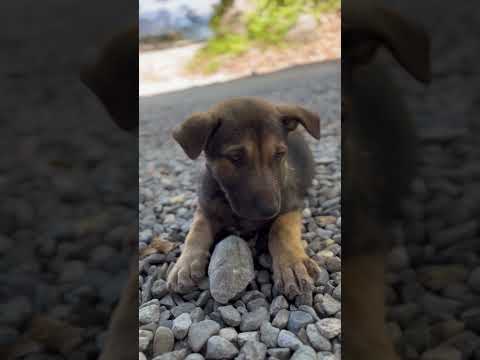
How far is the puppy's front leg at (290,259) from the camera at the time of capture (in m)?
1.70

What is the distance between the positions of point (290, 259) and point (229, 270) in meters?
0.24

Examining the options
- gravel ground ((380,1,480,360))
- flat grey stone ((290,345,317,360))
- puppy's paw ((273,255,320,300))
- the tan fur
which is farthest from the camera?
the tan fur

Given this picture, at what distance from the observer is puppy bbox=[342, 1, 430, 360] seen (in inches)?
53.9

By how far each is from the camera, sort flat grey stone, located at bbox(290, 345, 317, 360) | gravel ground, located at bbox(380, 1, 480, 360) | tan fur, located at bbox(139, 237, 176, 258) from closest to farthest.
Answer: gravel ground, located at bbox(380, 1, 480, 360)
flat grey stone, located at bbox(290, 345, 317, 360)
tan fur, located at bbox(139, 237, 176, 258)

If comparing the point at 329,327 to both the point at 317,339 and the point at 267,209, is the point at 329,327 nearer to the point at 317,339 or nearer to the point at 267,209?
the point at 317,339

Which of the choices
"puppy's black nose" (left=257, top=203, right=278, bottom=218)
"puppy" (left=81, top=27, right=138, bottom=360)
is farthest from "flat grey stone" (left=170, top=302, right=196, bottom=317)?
"puppy's black nose" (left=257, top=203, right=278, bottom=218)

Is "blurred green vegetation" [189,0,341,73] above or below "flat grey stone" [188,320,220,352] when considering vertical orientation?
above

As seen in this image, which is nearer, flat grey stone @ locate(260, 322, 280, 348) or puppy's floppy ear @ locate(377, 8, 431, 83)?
puppy's floppy ear @ locate(377, 8, 431, 83)

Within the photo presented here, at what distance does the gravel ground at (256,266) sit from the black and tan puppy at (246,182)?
2.1 inches

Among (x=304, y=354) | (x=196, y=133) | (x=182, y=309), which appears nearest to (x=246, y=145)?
(x=196, y=133)

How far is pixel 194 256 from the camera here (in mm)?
1799

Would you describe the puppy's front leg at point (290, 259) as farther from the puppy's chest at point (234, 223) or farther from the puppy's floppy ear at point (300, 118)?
the puppy's floppy ear at point (300, 118)

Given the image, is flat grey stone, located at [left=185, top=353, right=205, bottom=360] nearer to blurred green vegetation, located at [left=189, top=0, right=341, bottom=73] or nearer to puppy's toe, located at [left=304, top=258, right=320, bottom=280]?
puppy's toe, located at [left=304, top=258, right=320, bottom=280]

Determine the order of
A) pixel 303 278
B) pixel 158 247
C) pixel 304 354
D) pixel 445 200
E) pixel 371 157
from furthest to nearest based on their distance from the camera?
pixel 158 247, pixel 303 278, pixel 304 354, pixel 371 157, pixel 445 200
